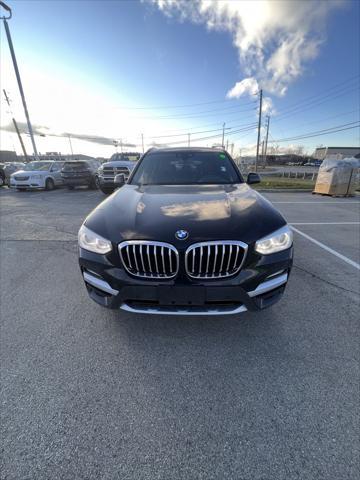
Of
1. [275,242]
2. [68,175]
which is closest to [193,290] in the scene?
[275,242]

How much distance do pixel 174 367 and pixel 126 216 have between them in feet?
4.25

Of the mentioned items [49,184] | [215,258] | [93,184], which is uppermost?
[215,258]

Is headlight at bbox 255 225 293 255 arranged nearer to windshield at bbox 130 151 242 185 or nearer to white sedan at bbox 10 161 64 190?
windshield at bbox 130 151 242 185

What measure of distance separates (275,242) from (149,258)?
1024 mm

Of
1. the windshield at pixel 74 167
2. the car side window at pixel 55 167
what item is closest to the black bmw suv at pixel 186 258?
the windshield at pixel 74 167

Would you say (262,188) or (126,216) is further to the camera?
(262,188)

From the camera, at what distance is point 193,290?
1728mm

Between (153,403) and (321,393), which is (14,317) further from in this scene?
(321,393)

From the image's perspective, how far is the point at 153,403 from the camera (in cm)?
157

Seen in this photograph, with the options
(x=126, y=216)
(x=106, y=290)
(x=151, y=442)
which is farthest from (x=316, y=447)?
(x=126, y=216)

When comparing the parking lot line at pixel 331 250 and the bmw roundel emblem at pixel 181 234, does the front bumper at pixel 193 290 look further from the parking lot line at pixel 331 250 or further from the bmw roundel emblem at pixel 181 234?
the parking lot line at pixel 331 250

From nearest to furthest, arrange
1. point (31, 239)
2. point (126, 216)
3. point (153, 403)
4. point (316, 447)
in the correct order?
point (316, 447), point (153, 403), point (126, 216), point (31, 239)

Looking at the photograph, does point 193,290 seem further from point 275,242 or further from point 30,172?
point 30,172

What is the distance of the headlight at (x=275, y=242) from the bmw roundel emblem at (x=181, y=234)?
0.55 m
